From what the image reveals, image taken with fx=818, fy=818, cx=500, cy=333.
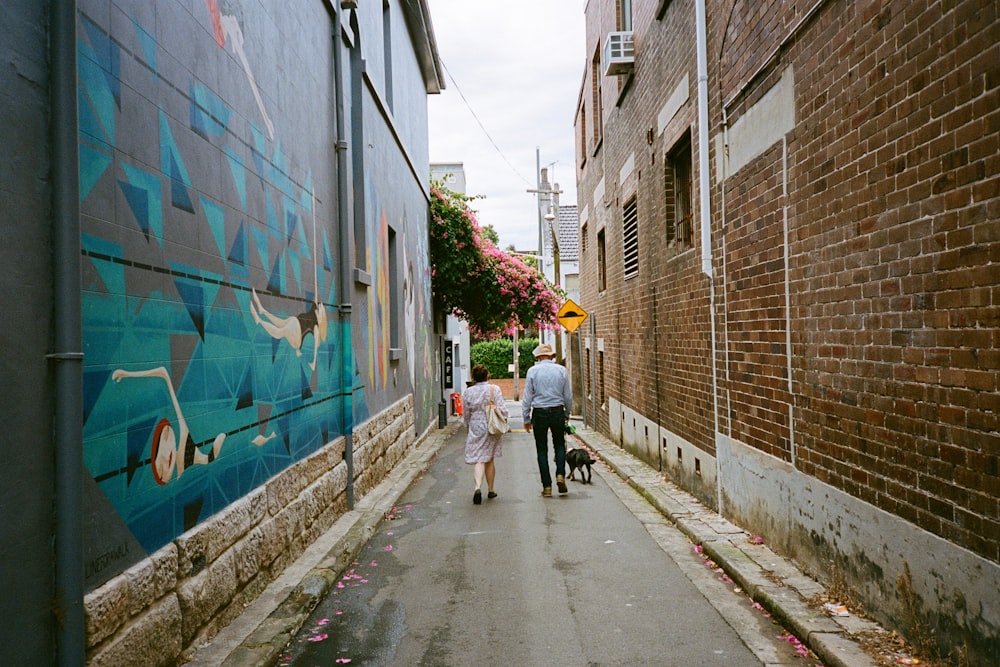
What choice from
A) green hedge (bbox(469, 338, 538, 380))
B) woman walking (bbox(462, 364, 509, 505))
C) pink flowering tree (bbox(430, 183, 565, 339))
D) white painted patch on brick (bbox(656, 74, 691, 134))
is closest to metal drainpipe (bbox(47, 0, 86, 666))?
woman walking (bbox(462, 364, 509, 505))

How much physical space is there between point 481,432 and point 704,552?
11.9 feet

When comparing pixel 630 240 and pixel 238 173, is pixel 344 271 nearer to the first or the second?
pixel 238 173

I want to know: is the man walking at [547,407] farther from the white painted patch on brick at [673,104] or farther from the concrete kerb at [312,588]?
the white painted patch on brick at [673,104]

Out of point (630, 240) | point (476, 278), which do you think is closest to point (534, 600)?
point (630, 240)

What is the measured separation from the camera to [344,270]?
29.2 ft

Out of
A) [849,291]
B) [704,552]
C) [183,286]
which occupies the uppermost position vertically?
[183,286]

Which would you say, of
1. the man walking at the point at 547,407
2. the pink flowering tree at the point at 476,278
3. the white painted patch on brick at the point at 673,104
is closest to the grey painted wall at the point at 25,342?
the white painted patch on brick at the point at 673,104

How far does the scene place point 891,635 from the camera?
4488mm

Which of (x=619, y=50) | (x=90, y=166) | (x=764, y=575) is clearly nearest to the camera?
(x=90, y=166)

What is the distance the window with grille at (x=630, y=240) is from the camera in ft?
44.2

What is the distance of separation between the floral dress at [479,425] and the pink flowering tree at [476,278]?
12186mm

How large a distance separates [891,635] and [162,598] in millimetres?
3882

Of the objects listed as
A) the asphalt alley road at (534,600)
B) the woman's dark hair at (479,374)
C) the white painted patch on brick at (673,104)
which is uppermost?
the white painted patch on brick at (673,104)

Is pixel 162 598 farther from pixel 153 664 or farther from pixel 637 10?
pixel 637 10
